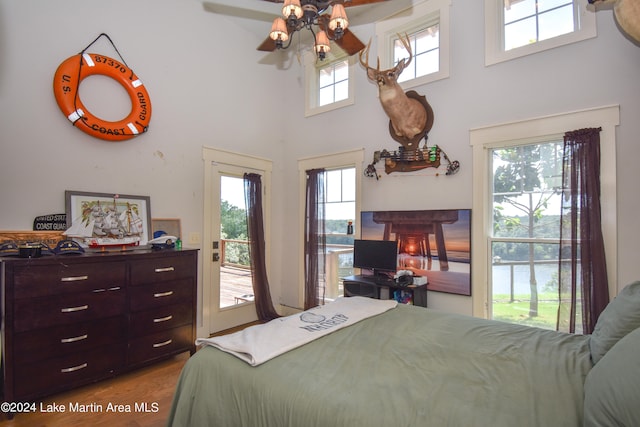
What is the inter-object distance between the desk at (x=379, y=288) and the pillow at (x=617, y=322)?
175cm

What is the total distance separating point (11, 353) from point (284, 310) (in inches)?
119

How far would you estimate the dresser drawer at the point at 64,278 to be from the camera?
2172mm

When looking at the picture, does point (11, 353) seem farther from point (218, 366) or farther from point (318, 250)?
point (318, 250)

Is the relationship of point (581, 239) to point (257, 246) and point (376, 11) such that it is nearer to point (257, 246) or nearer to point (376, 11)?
point (376, 11)

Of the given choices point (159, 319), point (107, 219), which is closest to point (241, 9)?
point (107, 219)

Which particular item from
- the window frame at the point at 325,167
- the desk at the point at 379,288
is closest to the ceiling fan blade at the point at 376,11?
the window frame at the point at 325,167

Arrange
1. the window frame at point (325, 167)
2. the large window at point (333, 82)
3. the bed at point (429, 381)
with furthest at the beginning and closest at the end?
the large window at point (333, 82), the window frame at point (325, 167), the bed at point (429, 381)

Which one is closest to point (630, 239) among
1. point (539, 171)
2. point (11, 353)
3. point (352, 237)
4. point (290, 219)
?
point (539, 171)

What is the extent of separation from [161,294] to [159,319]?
0.72 feet

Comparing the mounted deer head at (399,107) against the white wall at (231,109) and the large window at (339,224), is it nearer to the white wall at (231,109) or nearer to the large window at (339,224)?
the white wall at (231,109)

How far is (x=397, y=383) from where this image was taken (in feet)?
4.16

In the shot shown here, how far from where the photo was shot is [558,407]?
110cm

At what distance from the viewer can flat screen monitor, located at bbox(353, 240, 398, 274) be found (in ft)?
11.4

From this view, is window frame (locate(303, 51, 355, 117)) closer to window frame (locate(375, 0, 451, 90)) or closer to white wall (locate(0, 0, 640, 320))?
white wall (locate(0, 0, 640, 320))
